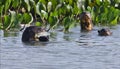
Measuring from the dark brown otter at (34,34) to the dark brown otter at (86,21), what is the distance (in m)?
2.67

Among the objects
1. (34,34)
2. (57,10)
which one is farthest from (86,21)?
(34,34)

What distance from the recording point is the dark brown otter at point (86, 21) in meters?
15.8

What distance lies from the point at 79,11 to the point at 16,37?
4.07 m

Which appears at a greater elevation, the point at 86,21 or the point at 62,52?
the point at 86,21

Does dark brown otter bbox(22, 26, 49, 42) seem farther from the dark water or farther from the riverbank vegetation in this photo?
the riverbank vegetation

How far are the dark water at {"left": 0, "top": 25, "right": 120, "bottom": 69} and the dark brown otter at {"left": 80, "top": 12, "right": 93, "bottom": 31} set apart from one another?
1.06 meters

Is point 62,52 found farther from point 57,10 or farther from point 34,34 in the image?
point 57,10

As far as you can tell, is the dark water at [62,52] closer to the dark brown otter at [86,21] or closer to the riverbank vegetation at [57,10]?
the dark brown otter at [86,21]

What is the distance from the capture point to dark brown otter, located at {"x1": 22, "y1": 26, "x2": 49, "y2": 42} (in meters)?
13.3

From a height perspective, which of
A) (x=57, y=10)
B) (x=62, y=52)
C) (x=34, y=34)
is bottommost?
(x=62, y=52)

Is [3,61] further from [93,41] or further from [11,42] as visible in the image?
[93,41]

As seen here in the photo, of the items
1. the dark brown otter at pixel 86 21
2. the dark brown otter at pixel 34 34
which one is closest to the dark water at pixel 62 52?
the dark brown otter at pixel 34 34

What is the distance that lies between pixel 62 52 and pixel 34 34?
75.2 inches

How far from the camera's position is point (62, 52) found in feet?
38.0
